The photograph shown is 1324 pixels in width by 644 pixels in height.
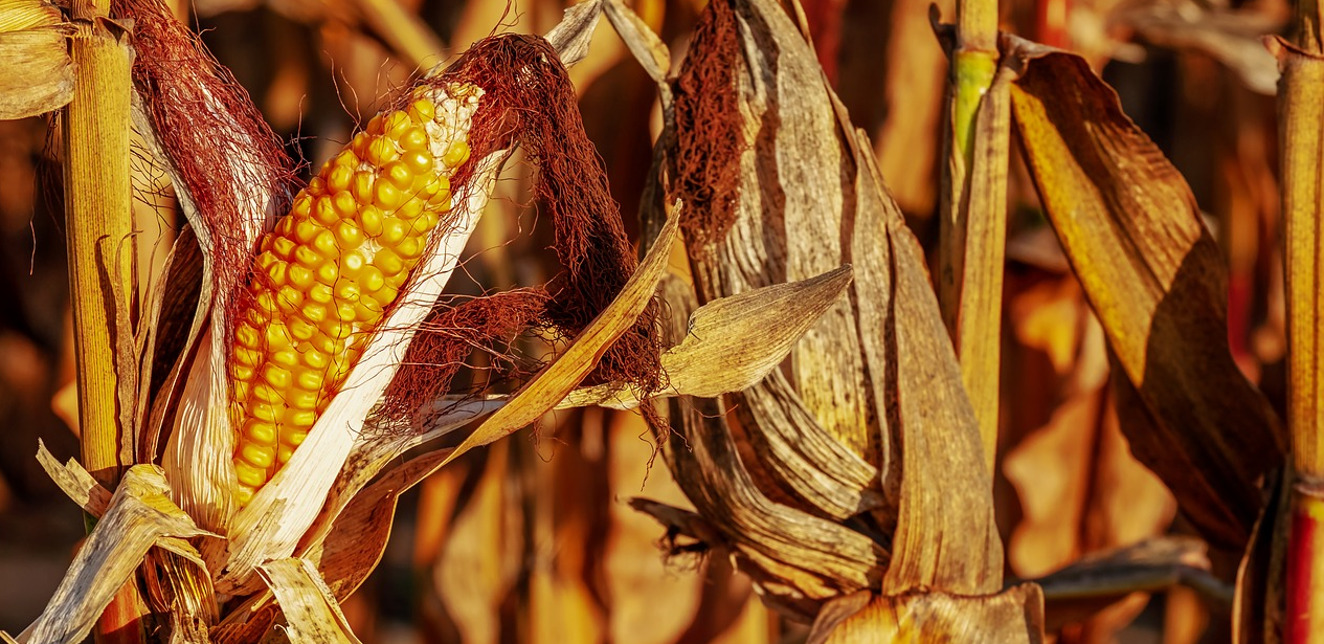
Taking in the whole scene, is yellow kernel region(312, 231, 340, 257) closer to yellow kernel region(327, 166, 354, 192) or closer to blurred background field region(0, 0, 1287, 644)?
yellow kernel region(327, 166, 354, 192)

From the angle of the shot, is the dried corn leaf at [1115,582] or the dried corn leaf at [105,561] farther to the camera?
the dried corn leaf at [1115,582]

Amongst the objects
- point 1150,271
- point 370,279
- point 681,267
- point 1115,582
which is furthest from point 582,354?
point 1115,582

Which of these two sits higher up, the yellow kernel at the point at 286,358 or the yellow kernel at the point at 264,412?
the yellow kernel at the point at 286,358

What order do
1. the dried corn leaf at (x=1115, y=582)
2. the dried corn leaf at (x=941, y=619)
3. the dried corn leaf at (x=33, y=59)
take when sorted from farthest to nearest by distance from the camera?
1. the dried corn leaf at (x=1115, y=582)
2. the dried corn leaf at (x=941, y=619)
3. the dried corn leaf at (x=33, y=59)

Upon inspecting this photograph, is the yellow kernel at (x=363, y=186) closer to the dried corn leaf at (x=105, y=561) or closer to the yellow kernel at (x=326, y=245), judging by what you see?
the yellow kernel at (x=326, y=245)

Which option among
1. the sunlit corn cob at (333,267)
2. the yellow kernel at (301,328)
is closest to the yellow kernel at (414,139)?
the sunlit corn cob at (333,267)

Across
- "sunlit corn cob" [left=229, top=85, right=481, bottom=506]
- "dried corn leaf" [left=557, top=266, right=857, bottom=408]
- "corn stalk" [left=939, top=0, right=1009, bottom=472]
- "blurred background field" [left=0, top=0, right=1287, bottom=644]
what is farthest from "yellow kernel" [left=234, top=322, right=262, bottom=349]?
"corn stalk" [left=939, top=0, right=1009, bottom=472]

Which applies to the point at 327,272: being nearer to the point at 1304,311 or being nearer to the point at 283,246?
the point at 283,246
